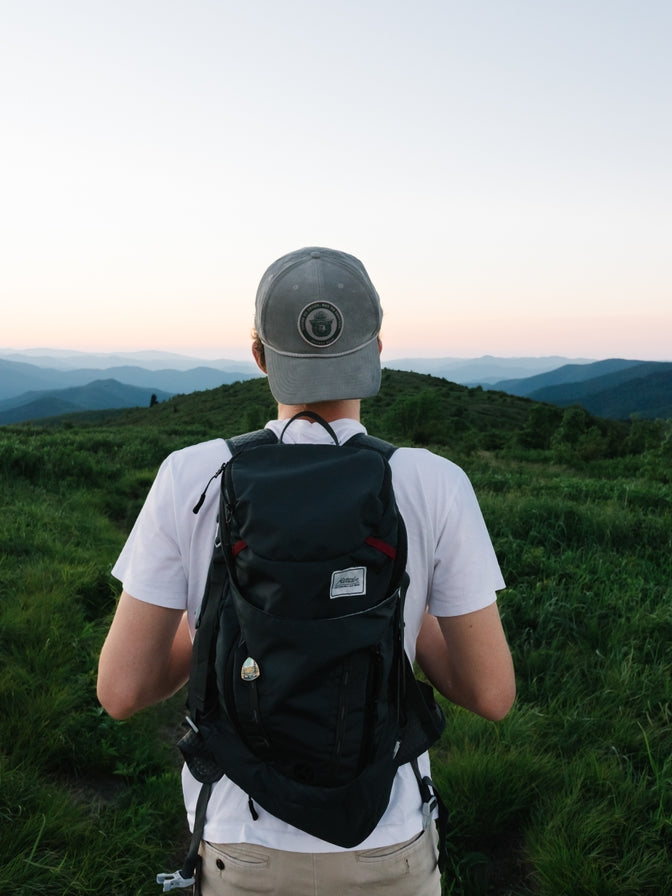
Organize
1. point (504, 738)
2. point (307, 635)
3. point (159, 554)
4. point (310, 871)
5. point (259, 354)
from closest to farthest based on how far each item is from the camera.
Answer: point (307, 635)
point (310, 871)
point (159, 554)
point (259, 354)
point (504, 738)

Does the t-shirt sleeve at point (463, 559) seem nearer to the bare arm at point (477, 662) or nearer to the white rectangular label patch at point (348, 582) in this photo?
the bare arm at point (477, 662)

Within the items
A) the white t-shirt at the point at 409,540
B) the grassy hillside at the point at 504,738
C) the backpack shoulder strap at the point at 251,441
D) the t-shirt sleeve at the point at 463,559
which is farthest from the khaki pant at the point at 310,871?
the grassy hillside at the point at 504,738

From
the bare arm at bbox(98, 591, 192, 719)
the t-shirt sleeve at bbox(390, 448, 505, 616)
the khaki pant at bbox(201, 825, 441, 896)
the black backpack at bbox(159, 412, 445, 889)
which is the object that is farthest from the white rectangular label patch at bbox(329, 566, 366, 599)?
the khaki pant at bbox(201, 825, 441, 896)

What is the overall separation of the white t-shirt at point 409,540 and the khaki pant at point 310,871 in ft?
0.18

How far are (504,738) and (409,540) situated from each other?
2.37 meters

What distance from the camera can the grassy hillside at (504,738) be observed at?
259 centimetres

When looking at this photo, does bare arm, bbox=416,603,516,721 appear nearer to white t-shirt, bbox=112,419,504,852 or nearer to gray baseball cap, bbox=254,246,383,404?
white t-shirt, bbox=112,419,504,852

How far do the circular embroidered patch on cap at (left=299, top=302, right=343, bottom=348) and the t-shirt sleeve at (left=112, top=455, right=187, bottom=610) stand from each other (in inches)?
16.9

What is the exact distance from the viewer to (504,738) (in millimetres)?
3287

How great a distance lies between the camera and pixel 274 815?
1281mm

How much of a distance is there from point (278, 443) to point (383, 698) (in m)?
0.58

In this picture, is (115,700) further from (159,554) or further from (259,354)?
(259,354)

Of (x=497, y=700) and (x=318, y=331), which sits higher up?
(x=318, y=331)

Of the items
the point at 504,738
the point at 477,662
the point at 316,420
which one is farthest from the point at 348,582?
the point at 504,738
